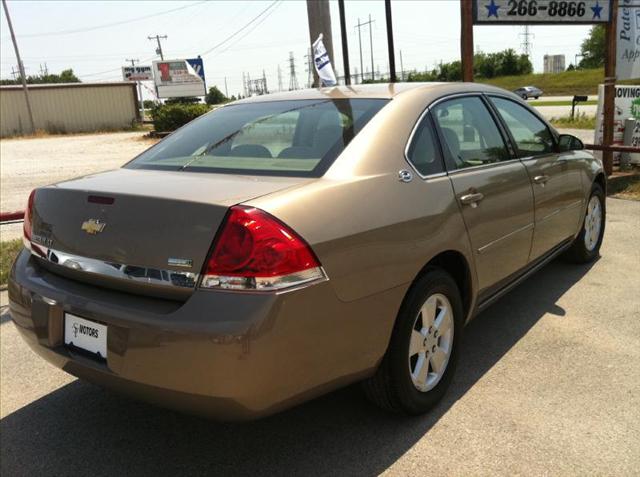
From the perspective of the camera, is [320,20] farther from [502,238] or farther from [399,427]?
[399,427]

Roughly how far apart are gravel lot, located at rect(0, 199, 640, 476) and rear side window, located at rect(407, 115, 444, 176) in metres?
1.20

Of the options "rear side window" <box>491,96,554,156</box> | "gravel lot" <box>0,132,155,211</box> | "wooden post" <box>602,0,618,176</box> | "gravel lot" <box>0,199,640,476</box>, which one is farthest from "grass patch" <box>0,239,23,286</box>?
"wooden post" <box>602,0,618,176</box>

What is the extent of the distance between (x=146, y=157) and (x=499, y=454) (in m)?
2.37

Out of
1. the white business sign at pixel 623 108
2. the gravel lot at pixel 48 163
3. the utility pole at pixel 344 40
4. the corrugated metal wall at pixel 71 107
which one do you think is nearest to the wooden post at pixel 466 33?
the white business sign at pixel 623 108

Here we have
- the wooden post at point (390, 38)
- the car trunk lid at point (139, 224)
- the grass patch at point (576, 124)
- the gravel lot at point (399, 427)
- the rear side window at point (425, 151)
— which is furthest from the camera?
the grass patch at point (576, 124)

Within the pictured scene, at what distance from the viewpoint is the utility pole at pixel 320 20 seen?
10398mm

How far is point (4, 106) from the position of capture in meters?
40.0

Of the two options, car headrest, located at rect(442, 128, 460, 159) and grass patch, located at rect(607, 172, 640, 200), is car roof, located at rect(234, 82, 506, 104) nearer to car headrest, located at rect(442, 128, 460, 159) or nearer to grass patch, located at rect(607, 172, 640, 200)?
car headrest, located at rect(442, 128, 460, 159)

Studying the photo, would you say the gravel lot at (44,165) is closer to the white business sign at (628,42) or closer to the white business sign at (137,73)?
the white business sign at (628,42)

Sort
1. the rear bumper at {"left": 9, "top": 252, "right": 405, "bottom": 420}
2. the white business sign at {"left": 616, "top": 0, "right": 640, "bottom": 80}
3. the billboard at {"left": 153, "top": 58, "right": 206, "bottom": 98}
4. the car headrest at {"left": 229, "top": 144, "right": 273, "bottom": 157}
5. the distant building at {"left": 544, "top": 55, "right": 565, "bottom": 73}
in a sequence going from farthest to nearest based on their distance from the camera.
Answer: the distant building at {"left": 544, "top": 55, "right": 565, "bottom": 73} < the billboard at {"left": 153, "top": 58, "right": 206, "bottom": 98} < the white business sign at {"left": 616, "top": 0, "right": 640, "bottom": 80} < the car headrest at {"left": 229, "top": 144, "right": 273, "bottom": 157} < the rear bumper at {"left": 9, "top": 252, "right": 405, "bottom": 420}

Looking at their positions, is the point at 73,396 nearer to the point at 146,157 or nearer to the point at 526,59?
the point at 146,157

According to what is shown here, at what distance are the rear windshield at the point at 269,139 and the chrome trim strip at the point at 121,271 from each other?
677 millimetres

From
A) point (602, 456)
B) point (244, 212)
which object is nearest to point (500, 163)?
point (602, 456)

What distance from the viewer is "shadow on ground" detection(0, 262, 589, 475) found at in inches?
102
